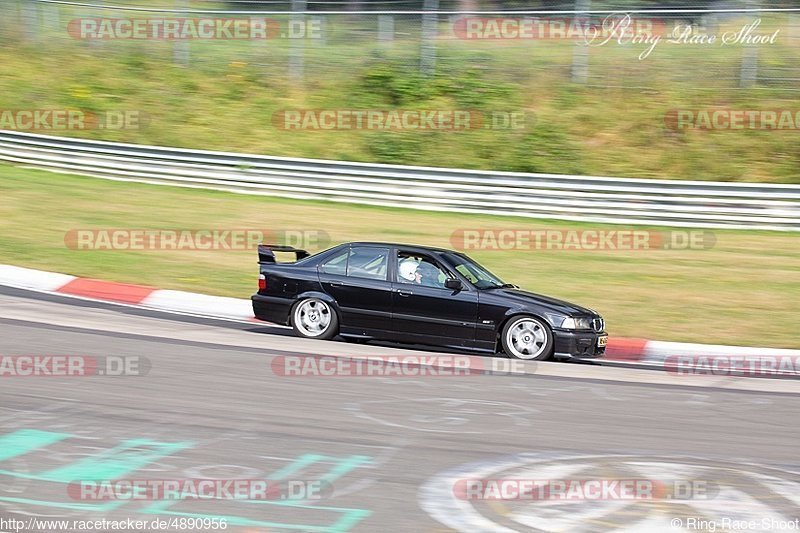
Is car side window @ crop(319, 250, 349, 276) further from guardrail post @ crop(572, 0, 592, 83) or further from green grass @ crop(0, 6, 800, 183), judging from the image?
guardrail post @ crop(572, 0, 592, 83)

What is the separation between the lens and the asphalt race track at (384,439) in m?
5.45

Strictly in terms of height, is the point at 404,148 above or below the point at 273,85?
below

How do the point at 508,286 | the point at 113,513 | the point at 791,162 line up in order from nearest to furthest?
the point at 113,513 < the point at 508,286 < the point at 791,162

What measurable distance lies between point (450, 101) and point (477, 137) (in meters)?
1.56

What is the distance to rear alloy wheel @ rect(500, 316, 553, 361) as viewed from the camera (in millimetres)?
10891

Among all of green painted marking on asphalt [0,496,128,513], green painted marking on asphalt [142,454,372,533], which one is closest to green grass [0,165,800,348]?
green painted marking on asphalt [142,454,372,533]

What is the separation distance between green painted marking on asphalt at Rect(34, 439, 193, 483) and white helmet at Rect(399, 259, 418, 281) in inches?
204

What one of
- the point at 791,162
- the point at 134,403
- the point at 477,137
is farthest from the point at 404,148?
the point at 134,403

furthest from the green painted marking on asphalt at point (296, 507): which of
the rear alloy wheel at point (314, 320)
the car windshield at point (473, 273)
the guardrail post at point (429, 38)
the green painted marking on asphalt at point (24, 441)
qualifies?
the guardrail post at point (429, 38)

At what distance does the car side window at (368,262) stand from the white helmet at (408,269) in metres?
0.19

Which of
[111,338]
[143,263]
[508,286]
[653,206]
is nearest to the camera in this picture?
[111,338]

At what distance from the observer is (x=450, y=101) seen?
24750mm

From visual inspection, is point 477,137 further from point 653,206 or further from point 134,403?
point 134,403

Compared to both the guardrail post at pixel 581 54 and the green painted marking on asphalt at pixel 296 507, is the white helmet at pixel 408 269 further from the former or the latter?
the guardrail post at pixel 581 54
